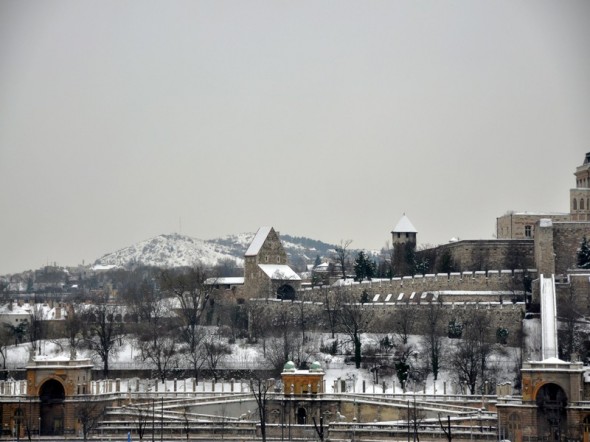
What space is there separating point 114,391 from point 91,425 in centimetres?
852

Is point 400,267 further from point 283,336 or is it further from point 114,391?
point 114,391

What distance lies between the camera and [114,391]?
78250 millimetres

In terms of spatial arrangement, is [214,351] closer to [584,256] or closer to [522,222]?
[584,256]

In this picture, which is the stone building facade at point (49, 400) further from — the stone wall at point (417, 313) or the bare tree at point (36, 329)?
the stone wall at point (417, 313)

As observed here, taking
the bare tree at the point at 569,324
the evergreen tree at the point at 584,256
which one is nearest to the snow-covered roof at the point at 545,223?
the evergreen tree at the point at 584,256

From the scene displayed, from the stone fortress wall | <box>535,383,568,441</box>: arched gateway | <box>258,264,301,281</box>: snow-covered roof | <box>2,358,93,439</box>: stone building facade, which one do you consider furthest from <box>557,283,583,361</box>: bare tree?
<box>2,358,93,439</box>: stone building facade

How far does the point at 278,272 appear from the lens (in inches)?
4518

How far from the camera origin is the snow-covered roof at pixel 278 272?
11400cm

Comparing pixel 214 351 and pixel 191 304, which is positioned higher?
pixel 191 304

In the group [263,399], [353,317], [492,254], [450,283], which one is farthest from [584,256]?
[263,399]

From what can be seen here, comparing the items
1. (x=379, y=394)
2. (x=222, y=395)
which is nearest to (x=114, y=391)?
(x=222, y=395)

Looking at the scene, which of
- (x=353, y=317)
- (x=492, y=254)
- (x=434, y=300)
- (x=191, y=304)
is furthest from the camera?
(x=191, y=304)

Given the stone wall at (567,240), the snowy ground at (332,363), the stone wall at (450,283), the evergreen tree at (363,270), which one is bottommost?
the snowy ground at (332,363)

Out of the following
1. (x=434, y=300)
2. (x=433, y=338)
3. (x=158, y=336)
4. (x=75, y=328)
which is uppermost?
(x=434, y=300)
